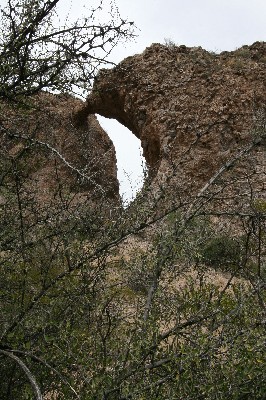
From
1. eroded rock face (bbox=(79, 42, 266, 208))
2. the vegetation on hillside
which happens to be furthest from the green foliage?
eroded rock face (bbox=(79, 42, 266, 208))

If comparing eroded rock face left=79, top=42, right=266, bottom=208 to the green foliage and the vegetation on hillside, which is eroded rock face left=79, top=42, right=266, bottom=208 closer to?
the green foliage

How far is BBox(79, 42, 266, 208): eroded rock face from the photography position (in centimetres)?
1374

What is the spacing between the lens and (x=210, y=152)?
13.7 m

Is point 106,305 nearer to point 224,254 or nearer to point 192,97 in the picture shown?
point 224,254

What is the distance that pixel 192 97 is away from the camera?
584 inches

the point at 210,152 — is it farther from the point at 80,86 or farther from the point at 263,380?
the point at 263,380

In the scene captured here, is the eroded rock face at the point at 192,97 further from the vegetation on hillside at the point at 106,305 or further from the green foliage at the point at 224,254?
the vegetation on hillside at the point at 106,305

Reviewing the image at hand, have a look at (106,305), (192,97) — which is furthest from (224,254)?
(192,97)

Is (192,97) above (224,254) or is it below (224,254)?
above

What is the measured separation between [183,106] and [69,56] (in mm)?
11844

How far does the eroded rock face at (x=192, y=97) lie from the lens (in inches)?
541

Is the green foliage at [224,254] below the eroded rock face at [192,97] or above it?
below

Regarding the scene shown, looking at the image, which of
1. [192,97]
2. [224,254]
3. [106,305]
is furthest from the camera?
[192,97]

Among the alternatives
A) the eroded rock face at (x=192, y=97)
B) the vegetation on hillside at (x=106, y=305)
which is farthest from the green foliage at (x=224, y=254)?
the eroded rock face at (x=192, y=97)
